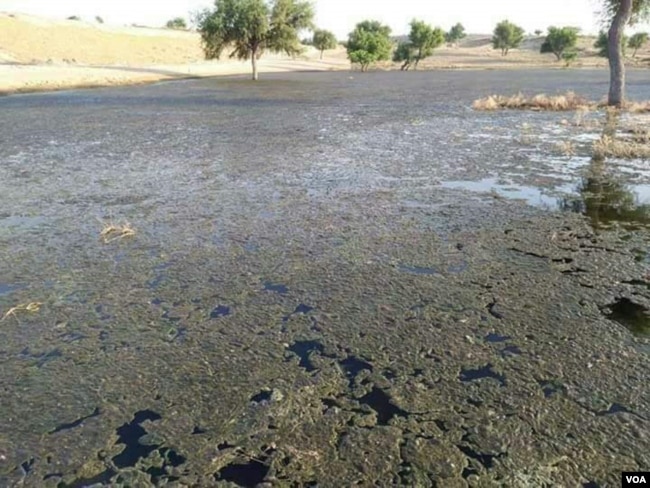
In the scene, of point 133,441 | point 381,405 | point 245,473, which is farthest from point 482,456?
point 133,441

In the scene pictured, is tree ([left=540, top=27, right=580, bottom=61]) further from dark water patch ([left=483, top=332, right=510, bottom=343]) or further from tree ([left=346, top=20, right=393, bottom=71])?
dark water patch ([left=483, top=332, right=510, bottom=343])

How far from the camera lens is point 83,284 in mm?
5629

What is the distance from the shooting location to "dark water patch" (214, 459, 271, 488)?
3.04 metres

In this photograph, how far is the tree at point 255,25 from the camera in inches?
1722

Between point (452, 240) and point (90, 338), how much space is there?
4.48 meters

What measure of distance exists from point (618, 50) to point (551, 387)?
901 inches

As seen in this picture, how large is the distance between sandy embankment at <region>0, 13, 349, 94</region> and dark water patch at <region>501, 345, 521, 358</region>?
124 feet

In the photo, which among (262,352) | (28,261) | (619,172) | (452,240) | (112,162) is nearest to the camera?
(262,352)

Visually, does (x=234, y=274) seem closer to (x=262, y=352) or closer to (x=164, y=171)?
(x=262, y=352)

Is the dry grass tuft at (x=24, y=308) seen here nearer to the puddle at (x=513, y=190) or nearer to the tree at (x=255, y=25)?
the puddle at (x=513, y=190)

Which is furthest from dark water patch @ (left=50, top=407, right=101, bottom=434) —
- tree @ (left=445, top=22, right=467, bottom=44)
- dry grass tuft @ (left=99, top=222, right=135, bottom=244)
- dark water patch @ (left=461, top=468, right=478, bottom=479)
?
tree @ (left=445, top=22, right=467, bottom=44)

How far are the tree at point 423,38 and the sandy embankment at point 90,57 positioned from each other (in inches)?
580

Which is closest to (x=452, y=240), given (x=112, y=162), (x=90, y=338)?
(x=90, y=338)

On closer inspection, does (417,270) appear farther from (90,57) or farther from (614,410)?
(90,57)
